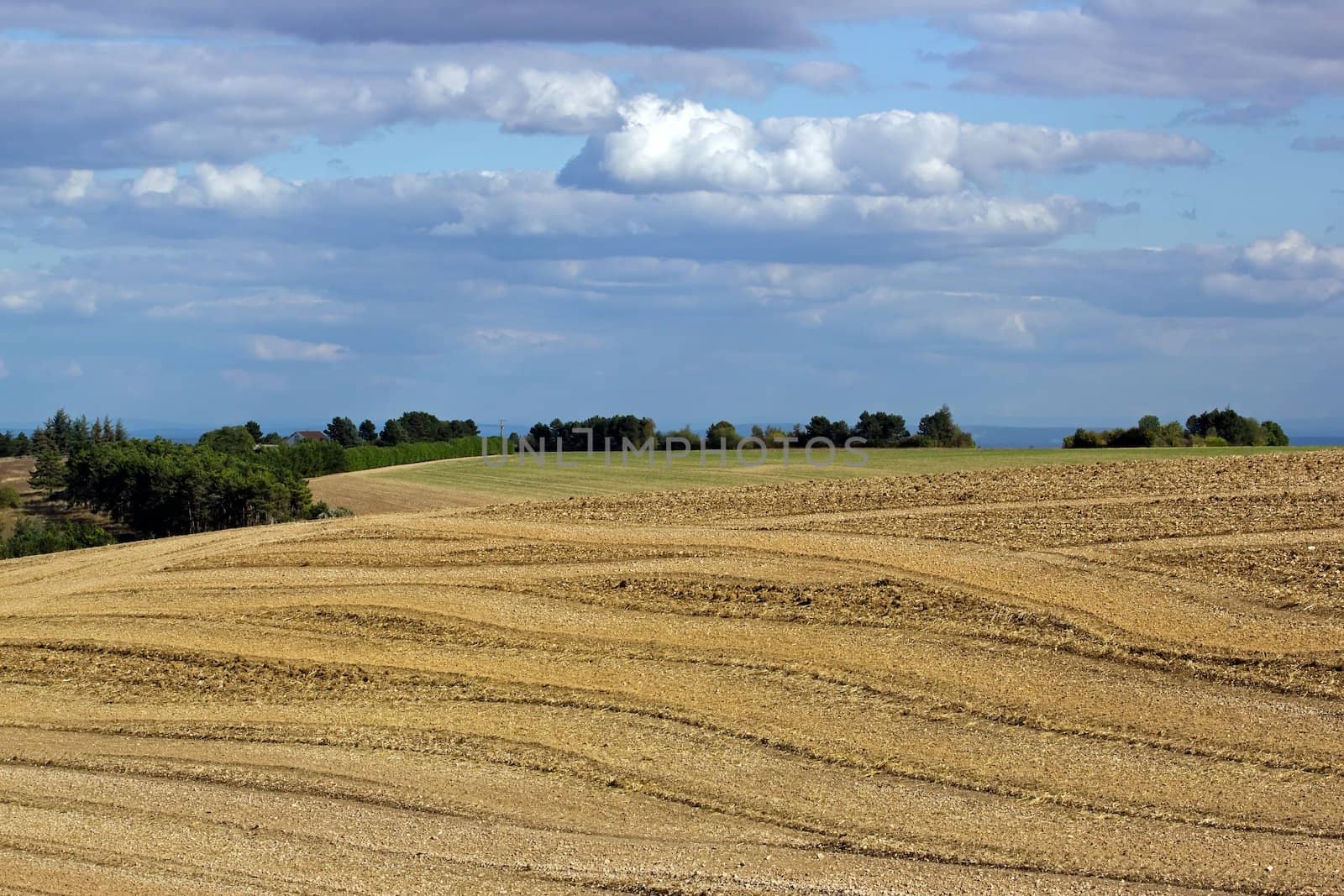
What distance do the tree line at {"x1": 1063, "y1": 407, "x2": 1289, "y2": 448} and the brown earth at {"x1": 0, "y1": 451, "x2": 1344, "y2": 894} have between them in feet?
131

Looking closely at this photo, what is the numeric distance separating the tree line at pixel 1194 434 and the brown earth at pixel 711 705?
39985 mm

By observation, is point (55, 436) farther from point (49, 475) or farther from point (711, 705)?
point (711, 705)

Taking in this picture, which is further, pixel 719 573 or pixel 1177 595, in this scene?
pixel 719 573

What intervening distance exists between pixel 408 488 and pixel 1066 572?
46.2 meters

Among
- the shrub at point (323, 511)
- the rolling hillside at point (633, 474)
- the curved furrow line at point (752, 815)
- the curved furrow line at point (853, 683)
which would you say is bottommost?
the curved furrow line at point (752, 815)

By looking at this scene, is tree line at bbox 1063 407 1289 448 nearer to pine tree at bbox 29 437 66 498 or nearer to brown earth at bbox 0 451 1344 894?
brown earth at bbox 0 451 1344 894

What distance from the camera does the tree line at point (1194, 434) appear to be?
2408 inches

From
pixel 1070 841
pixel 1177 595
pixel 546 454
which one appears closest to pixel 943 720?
pixel 1070 841

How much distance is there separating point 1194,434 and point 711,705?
56310 mm

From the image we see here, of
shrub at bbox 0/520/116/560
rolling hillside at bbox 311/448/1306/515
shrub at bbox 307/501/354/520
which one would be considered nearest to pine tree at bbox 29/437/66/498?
shrub at bbox 0/520/116/560

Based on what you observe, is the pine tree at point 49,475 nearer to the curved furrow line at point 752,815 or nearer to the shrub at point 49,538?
the shrub at point 49,538

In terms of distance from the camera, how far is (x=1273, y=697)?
44.7ft

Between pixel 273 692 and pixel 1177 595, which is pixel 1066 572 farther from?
pixel 273 692

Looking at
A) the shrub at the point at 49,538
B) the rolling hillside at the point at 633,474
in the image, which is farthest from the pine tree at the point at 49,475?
the rolling hillside at the point at 633,474
